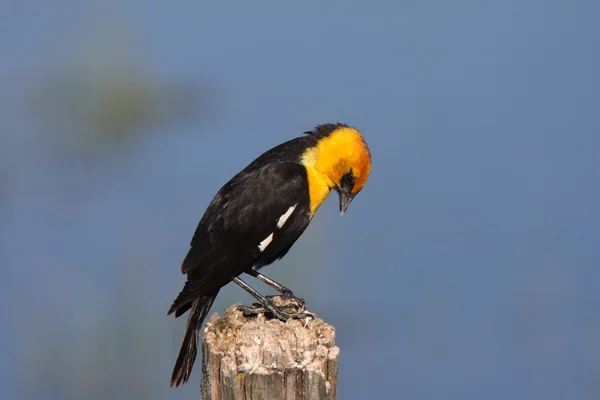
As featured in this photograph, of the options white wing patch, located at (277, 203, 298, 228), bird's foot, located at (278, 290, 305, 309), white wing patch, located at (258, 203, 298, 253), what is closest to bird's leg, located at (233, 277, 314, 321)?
bird's foot, located at (278, 290, 305, 309)

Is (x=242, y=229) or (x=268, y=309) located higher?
(x=242, y=229)

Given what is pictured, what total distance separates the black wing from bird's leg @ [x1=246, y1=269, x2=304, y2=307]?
6.1 inches

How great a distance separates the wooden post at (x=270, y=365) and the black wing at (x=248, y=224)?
0.99 meters

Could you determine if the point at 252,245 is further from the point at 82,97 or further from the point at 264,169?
the point at 82,97

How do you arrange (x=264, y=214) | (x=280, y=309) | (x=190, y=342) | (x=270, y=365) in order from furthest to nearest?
(x=264, y=214)
(x=280, y=309)
(x=190, y=342)
(x=270, y=365)

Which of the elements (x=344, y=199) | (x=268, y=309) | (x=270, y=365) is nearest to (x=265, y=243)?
(x=268, y=309)

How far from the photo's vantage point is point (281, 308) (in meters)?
4.62

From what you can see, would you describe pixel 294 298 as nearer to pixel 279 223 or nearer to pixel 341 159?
pixel 279 223

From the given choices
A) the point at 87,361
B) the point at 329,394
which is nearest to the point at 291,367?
the point at 329,394

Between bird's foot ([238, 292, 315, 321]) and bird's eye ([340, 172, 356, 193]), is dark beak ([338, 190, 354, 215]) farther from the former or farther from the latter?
bird's foot ([238, 292, 315, 321])

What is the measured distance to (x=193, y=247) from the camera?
4617 millimetres

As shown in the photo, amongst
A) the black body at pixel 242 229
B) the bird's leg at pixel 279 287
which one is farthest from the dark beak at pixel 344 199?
the bird's leg at pixel 279 287

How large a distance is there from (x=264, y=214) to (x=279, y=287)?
517mm

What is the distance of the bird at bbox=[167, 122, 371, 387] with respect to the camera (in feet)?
14.4
